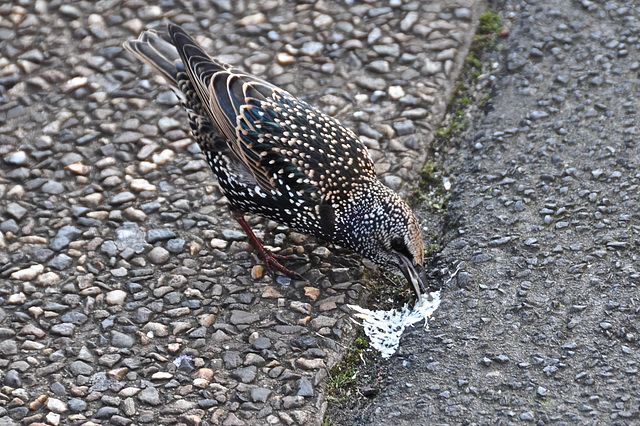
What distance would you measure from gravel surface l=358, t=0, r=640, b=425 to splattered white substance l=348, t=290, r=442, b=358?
0.20ft

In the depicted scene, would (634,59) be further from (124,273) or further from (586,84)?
(124,273)

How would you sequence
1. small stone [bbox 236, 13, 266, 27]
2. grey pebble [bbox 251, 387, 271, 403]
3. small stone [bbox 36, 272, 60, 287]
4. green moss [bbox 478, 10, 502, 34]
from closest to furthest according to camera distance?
1. grey pebble [bbox 251, 387, 271, 403]
2. small stone [bbox 36, 272, 60, 287]
3. green moss [bbox 478, 10, 502, 34]
4. small stone [bbox 236, 13, 266, 27]

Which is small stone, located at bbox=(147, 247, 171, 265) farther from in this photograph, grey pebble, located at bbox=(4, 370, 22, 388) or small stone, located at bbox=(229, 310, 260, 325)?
grey pebble, located at bbox=(4, 370, 22, 388)

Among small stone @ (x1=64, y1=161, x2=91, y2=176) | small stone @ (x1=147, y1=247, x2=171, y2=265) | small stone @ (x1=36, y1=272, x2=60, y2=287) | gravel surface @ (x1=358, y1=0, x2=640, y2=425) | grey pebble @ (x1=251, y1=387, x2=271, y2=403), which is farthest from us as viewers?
small stone @ (x1=64, y1=161, x2=91, y2=176)

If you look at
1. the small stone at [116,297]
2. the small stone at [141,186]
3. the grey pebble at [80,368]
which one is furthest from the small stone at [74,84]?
the grey pebble at [80,368]

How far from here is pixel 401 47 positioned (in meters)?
5.12

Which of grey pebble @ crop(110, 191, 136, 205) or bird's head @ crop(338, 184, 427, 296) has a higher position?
bird's head @ crop(338, 184, 427, 296)

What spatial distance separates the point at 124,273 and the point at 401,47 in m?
2.40

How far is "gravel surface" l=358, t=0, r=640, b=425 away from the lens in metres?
3.28

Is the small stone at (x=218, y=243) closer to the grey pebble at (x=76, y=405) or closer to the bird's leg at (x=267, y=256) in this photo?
the bird's leg at (x=267, y=256)

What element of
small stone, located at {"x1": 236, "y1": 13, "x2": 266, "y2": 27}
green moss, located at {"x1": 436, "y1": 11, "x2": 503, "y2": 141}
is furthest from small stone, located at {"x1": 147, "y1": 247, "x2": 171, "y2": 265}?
small stone, located at {"x1": 236, "y1": 13, "x2": 266, "y2": 27}

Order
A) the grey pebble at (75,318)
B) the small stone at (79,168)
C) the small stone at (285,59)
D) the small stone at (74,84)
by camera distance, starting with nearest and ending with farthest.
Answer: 1. the grey pebble at (75,318)
2. the small stone at (79,168)
3. the small stone at (74,84)
4. the small stone at (285,59)

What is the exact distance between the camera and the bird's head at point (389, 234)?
12.2 feet

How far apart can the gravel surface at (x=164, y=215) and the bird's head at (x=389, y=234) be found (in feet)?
0.86
